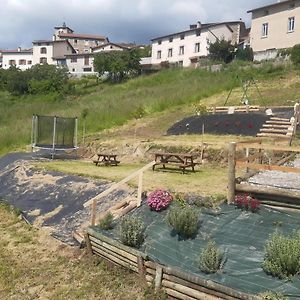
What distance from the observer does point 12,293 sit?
329 inches

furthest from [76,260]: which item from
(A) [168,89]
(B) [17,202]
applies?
(A) [168,89]

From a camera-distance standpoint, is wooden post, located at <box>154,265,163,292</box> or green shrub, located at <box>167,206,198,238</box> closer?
wooden post, located at <box>154,265,163,292</box>

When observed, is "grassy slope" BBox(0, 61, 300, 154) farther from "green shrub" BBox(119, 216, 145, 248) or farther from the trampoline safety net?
"green shrub" BBox(119, 216, 145, 248)

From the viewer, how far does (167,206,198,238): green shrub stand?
8.44m

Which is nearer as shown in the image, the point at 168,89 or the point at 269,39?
the point at 168,89

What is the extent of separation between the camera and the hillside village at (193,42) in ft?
145

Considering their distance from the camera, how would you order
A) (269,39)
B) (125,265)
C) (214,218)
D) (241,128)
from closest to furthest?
(125,265), (214,218), (241,128), (269,39)

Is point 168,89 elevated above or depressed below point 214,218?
above

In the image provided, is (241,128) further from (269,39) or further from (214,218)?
(269,39)

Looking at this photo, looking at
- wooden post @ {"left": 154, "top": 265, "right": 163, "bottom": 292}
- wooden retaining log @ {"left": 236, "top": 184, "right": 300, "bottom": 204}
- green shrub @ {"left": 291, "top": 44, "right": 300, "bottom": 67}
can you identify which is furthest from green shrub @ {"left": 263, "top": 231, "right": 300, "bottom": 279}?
green shrub @ {"left": 291, "top": 44, "right": 300, "bottom": 67}

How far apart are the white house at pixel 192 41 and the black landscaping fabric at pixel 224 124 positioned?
32187mm

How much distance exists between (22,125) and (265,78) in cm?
1975

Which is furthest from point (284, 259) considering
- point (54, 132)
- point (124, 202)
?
point (54, 132)

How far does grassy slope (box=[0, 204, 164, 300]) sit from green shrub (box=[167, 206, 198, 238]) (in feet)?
4.13
